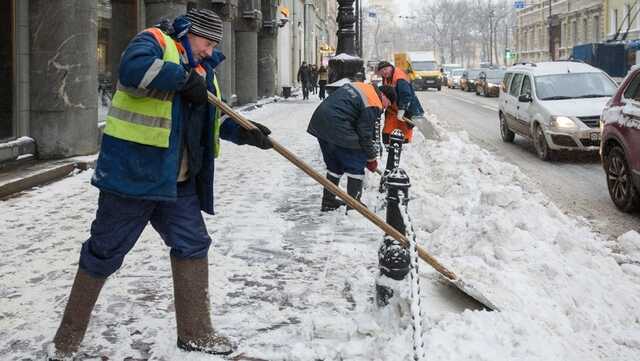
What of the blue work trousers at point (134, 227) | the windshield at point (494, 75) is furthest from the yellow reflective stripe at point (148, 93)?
the windshield at point (494, 75)

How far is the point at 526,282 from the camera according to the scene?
4.65 meters

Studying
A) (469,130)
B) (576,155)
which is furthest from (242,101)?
(576,155)

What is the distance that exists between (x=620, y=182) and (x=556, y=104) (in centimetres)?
500

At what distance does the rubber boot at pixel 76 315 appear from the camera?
357 cm

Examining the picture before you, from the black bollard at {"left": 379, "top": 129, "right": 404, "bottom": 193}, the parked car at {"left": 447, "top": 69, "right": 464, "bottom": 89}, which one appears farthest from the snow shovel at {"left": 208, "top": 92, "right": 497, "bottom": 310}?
the parked car at {"left": 447, "top": 69, "right": 464, "bottom": 89}

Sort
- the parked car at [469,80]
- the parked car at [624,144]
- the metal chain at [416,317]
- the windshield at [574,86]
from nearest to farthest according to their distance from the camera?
the metal chain at [416,317] < the parked car at [624,144] < the windshield at [574,86] < the parked car at [469,80]

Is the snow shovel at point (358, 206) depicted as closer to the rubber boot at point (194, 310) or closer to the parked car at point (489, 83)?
the rubber boot at point (194, 310)

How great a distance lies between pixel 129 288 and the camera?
16.4 ft

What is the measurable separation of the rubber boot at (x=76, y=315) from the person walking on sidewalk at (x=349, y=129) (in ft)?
12.9

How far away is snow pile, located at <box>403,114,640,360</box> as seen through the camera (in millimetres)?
3705

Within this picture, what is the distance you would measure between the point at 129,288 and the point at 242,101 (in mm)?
21717

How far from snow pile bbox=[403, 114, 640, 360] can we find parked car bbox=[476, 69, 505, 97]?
110 ft

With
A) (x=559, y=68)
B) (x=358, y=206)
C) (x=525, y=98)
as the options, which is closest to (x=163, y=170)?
(x=358, y=206)

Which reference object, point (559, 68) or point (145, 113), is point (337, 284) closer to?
point (145, 113)
